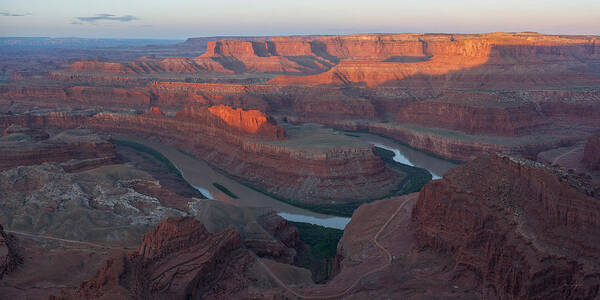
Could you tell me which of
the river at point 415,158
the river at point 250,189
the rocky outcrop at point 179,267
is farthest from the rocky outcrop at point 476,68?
the rocky outcrop at point 179,267

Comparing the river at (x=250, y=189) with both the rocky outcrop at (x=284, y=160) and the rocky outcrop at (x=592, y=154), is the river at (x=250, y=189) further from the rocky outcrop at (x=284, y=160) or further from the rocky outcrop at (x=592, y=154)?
the rocky outcrop at (x=592, y=154)

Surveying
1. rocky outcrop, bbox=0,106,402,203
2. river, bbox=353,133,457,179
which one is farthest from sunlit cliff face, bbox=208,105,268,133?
river, bbox=353,133,457,179

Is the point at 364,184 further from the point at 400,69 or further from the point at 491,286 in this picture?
the point at 400,69

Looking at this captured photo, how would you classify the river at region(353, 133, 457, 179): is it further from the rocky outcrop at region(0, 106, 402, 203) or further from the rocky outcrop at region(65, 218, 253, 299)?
the rocky outcrop at region(65, 218, 253, 299)

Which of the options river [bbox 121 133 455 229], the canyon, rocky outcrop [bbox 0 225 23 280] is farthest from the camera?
river [bbox 121 133 455 229]

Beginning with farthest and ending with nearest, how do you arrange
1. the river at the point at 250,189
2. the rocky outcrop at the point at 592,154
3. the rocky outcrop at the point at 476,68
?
the rocky outcrop at the point at 476,68
the rocky outcrop at the point at 592,154
the river at the point at 250,189

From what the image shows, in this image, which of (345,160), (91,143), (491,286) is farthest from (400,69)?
(491,286)
